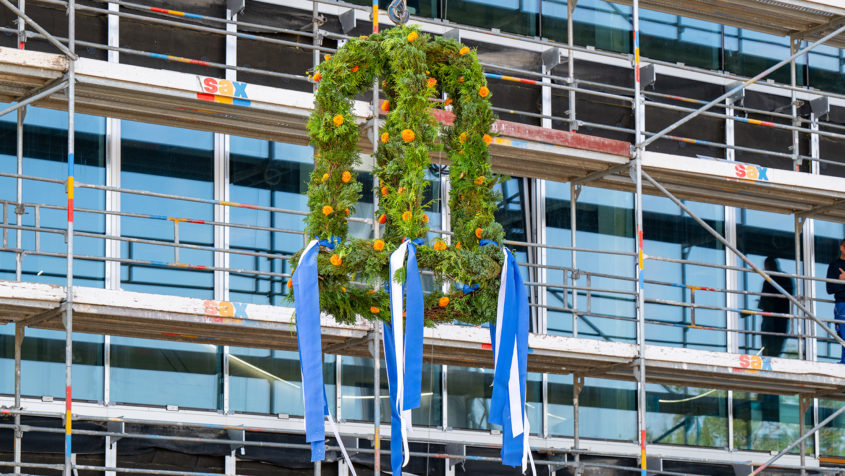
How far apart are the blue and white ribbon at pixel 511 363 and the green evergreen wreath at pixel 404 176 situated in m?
0.07

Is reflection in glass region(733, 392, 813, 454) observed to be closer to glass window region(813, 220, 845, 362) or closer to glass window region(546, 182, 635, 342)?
glass window region(813, 220, 845, 362)

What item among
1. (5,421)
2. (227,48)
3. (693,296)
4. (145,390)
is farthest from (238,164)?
(693,296)

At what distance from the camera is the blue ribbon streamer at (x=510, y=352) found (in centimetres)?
822

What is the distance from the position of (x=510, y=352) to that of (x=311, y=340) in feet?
3.63

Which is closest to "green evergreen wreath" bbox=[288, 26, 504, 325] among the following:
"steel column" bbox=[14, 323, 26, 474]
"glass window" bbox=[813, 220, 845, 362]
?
"steel column" bbox=[14, 323, 26, 474]

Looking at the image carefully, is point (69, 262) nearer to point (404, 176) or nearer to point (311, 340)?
point (311, 340)

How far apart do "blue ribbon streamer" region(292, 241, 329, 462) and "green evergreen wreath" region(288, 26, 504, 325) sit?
0.09 meters

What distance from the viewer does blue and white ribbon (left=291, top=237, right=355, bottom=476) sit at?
7.93m

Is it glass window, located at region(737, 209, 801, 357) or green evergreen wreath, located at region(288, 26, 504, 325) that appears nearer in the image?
green evergreen wreath, located at region(288, 26, 504, 325)

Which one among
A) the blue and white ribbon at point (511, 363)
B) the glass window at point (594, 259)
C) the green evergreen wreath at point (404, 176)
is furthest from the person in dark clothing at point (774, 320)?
the green evergreen wreath at point (404, 176)

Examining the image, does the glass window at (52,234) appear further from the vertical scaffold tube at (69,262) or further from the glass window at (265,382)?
the glass window at (265,382)

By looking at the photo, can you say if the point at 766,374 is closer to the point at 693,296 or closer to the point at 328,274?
the point at 693,296

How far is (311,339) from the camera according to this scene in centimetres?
801

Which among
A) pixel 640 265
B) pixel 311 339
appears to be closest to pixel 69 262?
pixel 311 339
